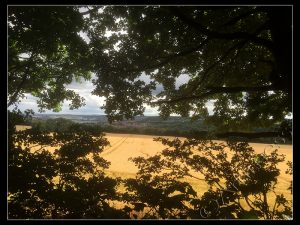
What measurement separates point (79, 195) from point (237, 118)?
6.97 m

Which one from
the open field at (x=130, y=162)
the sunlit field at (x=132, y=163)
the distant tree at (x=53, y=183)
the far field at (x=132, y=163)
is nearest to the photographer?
the distant tree at (x=53, y=183)

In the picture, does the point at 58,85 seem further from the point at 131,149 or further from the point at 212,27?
the point at 131,149

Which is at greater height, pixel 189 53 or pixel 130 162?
pixel 189 53

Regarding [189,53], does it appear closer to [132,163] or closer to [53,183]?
[53,183]

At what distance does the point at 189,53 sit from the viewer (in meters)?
7.57

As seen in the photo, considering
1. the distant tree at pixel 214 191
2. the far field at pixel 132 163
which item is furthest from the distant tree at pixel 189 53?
the far field at pixel 132 163

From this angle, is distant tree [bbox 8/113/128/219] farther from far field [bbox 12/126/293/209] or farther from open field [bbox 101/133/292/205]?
open field [bbox 101/133/292/205]

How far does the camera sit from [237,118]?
10.9 metres

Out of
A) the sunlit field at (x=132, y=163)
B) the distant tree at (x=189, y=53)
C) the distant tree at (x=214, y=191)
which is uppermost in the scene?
the distant tree at (x=189, y=53)

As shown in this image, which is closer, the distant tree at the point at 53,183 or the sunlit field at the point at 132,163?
the distant tree at the point at 53,183

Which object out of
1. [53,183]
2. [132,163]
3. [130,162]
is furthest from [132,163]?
[53,183]

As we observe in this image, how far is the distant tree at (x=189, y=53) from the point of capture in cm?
532

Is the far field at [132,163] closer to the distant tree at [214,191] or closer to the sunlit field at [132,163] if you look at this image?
the sunlit field at [132,163]
